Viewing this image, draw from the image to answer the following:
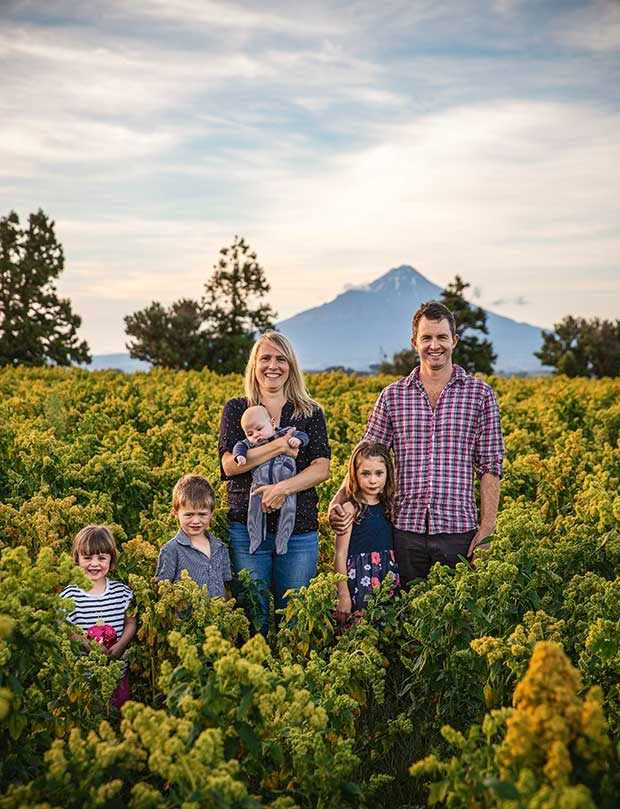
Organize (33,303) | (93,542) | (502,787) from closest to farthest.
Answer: (502,787)
(93,542)
(33,303)

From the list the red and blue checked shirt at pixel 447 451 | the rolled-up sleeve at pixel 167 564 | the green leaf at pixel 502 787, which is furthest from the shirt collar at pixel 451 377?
the green leaf at pixel 502 787

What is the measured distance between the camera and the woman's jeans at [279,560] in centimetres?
535

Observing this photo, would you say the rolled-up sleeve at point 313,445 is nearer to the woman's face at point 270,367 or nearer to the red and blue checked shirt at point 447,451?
the woman's face at point 270,367

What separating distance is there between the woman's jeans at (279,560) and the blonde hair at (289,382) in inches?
28.7

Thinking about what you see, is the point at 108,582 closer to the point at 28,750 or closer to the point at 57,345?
the point at 28,750

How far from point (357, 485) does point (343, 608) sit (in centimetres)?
73

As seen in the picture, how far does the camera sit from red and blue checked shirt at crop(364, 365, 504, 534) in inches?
211

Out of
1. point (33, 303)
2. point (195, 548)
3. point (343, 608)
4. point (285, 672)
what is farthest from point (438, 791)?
point (33, 303)

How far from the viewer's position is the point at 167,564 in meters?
5.18

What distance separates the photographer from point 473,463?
5.53 meters

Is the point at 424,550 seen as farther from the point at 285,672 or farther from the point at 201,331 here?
the point at 201,331

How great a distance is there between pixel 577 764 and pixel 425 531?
2.75 m

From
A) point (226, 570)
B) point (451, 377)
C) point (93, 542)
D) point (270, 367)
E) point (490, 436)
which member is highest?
point (270, 367)

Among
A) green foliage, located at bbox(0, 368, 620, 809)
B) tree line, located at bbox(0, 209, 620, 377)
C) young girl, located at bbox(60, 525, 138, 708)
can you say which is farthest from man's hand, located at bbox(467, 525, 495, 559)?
tree line, located at bbox(0, 209, 620, 377)
